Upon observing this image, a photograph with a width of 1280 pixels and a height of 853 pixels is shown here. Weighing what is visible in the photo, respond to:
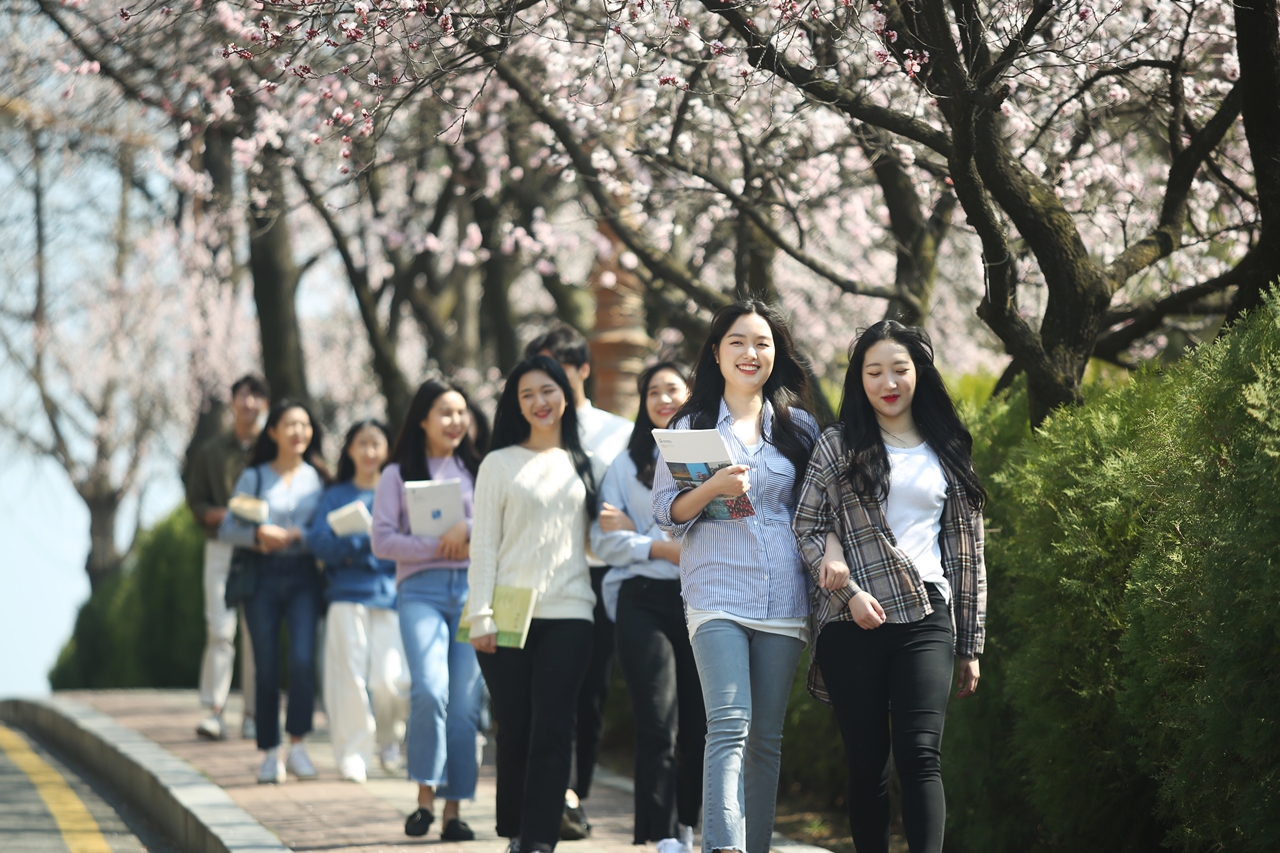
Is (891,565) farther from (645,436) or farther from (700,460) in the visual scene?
(645,436)

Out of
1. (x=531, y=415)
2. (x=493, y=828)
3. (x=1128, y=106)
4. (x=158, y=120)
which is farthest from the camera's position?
(x=158, y=120)

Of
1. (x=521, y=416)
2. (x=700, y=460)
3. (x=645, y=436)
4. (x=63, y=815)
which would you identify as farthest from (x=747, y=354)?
(x=63, y=815)

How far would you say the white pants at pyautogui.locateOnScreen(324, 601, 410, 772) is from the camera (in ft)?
24.9

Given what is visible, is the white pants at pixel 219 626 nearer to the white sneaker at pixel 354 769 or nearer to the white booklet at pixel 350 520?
the white sneaker at pixel 354 769

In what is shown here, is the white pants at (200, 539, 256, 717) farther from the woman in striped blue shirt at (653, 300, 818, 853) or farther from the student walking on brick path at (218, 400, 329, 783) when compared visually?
the woman in striped blue shirt at (653, 300, 818, 853)

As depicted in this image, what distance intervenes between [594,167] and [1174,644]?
4542mm

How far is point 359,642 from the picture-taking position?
303 inches

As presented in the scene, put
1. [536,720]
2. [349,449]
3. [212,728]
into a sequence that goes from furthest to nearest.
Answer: [212,728] → [349,449] → [536,720]

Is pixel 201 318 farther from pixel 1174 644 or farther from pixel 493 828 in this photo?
pixel 1174 644

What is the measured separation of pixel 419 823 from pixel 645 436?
1974 mm

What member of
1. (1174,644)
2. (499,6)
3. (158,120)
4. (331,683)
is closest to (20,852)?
(331,683)

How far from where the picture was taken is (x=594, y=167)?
25.5 feet

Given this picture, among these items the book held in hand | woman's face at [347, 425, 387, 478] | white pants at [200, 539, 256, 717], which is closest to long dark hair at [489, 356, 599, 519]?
the book held in hand

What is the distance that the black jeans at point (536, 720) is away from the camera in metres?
5.21
